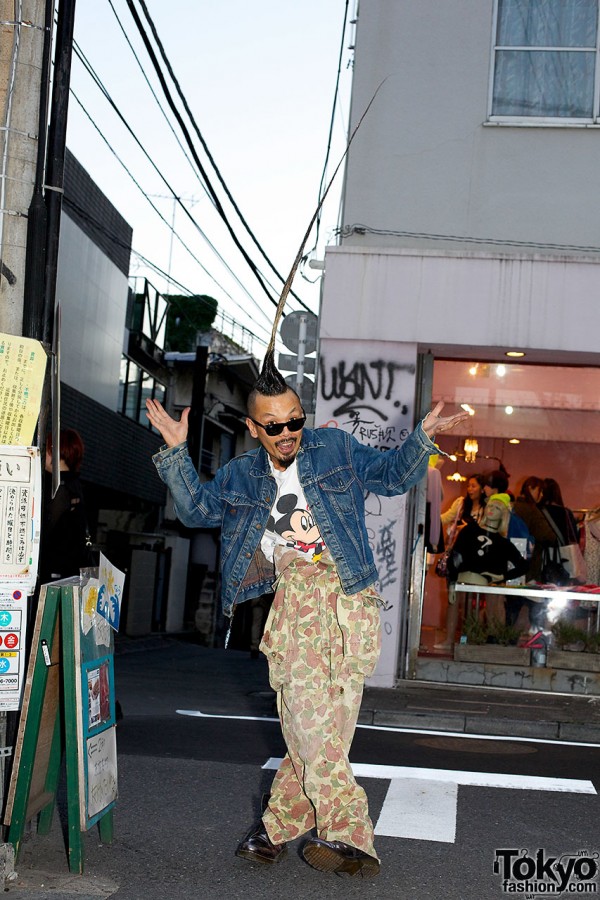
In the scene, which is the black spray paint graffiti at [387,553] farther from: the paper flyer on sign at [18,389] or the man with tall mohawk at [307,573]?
the paper flyer on sign at [18,389]

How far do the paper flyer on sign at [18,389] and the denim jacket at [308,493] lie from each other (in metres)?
0.51

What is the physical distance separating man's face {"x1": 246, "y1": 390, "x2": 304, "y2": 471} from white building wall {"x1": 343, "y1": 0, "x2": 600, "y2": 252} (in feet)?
21.0

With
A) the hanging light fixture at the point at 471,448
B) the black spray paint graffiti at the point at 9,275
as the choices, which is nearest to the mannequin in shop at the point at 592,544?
the hanging light fixture at the point at 471,448

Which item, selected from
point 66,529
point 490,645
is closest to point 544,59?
point 490,645

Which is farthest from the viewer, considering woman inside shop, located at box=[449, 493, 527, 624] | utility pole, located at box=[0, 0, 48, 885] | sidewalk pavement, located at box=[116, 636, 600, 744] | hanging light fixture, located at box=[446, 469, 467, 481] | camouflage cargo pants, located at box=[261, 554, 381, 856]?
hanging light fixture, located at box=[446, 469, 467, 481]

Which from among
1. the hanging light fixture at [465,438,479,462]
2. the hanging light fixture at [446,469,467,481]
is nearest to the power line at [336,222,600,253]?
the hanging light fixture at [465,438,479,462]

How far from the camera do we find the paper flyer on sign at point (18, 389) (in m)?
4.19

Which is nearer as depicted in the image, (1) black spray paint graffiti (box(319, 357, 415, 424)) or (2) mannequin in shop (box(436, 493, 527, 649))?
(1) black spray paint graffiti (box(319, 357, 415, 424))

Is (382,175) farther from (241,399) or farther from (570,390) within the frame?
(241,399)

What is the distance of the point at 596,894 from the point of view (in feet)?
13.6

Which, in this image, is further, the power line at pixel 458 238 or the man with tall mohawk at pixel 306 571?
the power line at pixel 458 238

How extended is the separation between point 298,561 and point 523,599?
6658 mm

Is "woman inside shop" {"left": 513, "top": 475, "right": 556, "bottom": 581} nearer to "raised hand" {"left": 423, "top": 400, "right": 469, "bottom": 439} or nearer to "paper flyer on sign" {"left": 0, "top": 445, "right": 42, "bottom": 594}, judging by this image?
"raised hand" {"left": 423, "top": 400, "right": 469, "bottom": 439}

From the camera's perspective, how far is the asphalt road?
13.6ft
